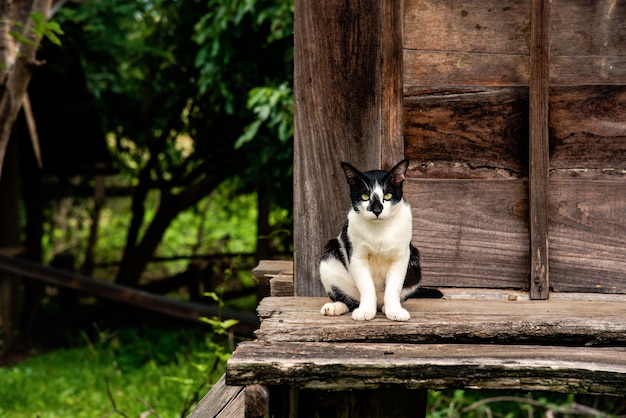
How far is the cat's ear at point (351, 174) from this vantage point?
2529 millimetres

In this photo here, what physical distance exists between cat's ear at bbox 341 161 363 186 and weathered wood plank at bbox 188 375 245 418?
0.82m

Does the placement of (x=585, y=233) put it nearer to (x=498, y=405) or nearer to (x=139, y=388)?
(x=498, y=405)

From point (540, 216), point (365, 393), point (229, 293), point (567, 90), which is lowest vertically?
point (229, 293)

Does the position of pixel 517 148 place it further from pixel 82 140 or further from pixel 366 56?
pixel 82 140

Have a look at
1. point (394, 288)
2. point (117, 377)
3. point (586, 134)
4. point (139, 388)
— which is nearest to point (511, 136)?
point (586, 134)

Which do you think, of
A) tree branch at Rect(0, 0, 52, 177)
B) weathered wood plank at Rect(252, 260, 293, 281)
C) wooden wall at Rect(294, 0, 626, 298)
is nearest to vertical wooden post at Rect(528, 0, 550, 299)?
wooden wall at Rect(294, 0, 626, 298)

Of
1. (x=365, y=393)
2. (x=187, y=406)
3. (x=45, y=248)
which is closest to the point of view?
(x=365, y=393)

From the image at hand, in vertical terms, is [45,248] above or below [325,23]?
below

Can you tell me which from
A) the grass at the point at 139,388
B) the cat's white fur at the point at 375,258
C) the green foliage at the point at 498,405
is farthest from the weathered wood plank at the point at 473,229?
the green foliage at the point at 498,405

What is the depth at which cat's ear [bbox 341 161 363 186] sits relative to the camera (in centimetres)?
253

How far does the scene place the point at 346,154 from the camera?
9.00 ft

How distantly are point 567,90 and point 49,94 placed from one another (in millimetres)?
5990

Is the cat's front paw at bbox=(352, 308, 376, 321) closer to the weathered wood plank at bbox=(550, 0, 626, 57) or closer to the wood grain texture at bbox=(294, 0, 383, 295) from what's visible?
the wood grain texture at bbox=(294, 0, 383, 295)

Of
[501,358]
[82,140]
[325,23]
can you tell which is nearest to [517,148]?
[325,23]
